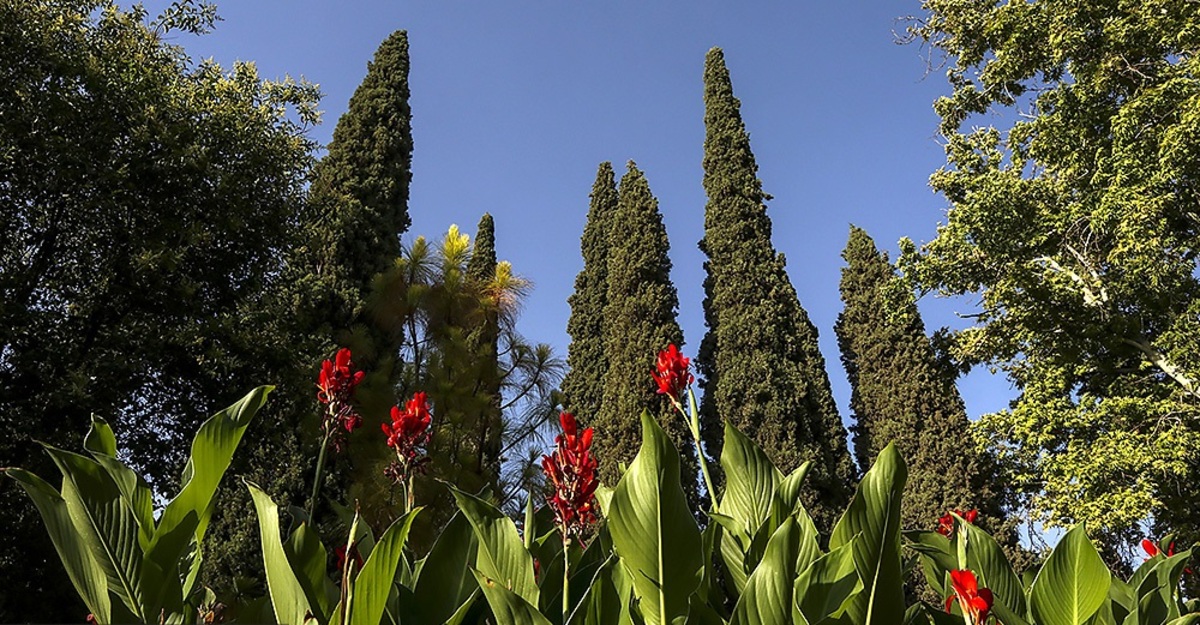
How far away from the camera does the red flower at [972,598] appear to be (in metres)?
0.94

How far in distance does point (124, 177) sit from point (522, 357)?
5150 mm

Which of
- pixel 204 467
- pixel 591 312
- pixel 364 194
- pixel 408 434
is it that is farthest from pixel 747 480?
pixel 591 312

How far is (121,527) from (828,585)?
1067 millimetres

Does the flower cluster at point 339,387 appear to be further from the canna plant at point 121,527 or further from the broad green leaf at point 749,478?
the broad green leaf at point 749,478

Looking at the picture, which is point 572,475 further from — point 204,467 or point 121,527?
point 121,527

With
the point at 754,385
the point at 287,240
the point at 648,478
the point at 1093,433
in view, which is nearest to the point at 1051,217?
the point at 1093,433

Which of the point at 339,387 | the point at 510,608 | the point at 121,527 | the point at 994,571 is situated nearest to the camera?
the point at 510,608

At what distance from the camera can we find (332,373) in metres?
1.94

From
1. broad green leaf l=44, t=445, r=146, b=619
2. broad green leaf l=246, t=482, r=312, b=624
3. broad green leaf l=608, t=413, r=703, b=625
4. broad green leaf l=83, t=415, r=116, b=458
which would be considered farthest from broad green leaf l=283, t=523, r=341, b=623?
broad green leaf l=608, t=413, r=703, b=625

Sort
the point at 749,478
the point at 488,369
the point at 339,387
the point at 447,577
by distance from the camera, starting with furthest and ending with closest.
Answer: the point at 488,369, the point at 339,387, the point at 749,478, the point at 447,577

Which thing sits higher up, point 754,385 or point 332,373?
point 754,385

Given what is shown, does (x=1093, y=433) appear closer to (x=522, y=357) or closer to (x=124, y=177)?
(x=522, y=357)

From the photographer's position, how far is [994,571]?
1375mm

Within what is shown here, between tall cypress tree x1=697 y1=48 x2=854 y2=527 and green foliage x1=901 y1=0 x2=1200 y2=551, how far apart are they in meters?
4.66
